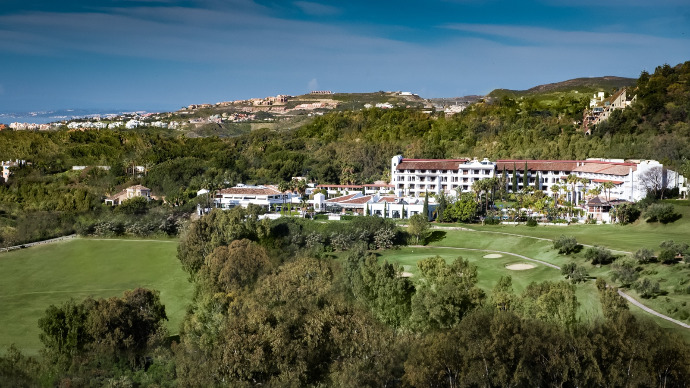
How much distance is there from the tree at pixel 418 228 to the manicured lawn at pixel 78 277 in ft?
54.5

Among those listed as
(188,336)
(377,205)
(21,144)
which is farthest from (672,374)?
(21,144)

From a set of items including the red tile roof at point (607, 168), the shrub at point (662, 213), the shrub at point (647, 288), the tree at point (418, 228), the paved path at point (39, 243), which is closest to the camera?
the shrub at point (647, 288)

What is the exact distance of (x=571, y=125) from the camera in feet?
265

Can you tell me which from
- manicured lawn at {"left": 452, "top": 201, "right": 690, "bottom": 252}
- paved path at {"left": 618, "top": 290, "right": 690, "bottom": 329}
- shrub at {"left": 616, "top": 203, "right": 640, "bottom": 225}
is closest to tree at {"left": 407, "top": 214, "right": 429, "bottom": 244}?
manicured lawn at {"left": 452, "top": 201, "right": 690, "bottom": 252}

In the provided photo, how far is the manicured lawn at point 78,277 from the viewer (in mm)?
36531

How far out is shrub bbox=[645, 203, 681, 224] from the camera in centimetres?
4752

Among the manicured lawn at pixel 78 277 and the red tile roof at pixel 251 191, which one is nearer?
the manicured lawn at pixel 78 277

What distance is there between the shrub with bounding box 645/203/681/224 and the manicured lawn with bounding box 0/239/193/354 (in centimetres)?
3163

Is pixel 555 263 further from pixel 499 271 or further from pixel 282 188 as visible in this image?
pixel 282 188

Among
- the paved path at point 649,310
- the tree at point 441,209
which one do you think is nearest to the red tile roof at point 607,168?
the tree at point 441,209

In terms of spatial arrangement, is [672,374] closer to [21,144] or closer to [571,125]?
[571,125]

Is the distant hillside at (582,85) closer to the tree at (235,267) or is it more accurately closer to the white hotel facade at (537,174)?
the white hotel facade at (537,174)

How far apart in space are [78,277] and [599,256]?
108 feet

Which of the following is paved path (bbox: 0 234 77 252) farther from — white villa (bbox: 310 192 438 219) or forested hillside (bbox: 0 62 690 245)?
white villa (bbox: 310 192 438 219)
